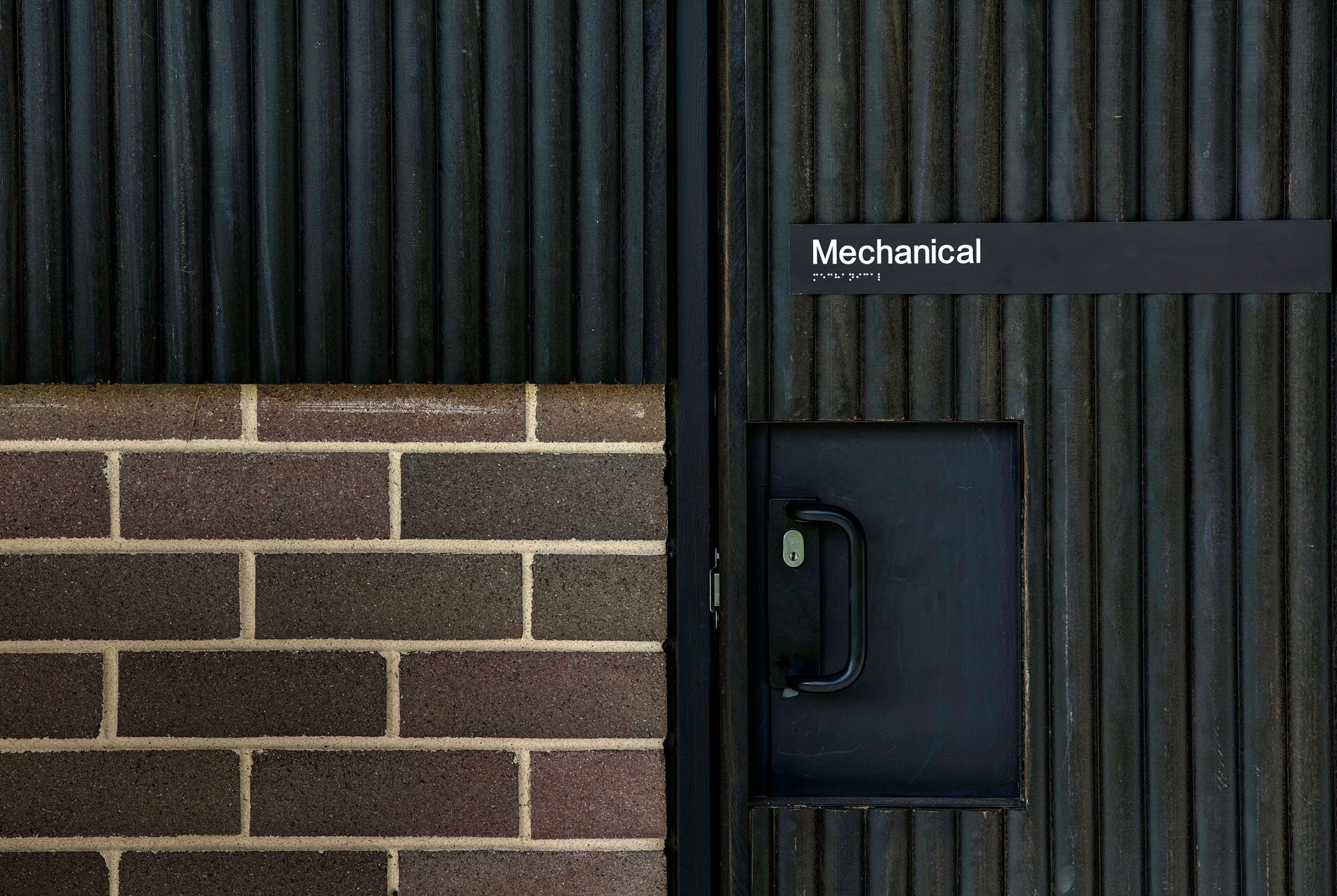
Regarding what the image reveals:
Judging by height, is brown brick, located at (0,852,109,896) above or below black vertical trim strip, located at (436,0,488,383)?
below

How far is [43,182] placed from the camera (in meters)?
1.49

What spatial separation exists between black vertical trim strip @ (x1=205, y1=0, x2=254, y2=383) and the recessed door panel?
0.90 m

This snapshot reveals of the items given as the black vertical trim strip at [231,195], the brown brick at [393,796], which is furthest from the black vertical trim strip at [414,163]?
the brown brick at [393,796]

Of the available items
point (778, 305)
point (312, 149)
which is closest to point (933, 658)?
point (778, 305)

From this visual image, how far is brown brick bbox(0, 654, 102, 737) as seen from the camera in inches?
58.3

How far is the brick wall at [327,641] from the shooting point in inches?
58.4

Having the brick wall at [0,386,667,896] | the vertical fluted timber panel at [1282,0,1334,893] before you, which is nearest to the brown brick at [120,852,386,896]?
the brick wall at [0,386,667,896]

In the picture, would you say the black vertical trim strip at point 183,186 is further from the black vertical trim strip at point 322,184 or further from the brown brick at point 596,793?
the brown brick at point 596,793

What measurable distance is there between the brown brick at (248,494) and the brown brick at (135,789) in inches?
15.2

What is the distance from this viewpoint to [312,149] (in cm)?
149

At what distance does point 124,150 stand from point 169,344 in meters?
0.34

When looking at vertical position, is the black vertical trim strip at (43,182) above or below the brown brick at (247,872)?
above

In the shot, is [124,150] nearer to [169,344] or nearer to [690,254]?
[169,344]

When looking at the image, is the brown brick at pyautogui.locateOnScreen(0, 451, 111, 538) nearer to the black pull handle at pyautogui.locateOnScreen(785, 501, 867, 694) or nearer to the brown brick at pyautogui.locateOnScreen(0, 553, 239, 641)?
the brown brick at pyautogui.locateOnScreen(0, 553, 239, 641)
